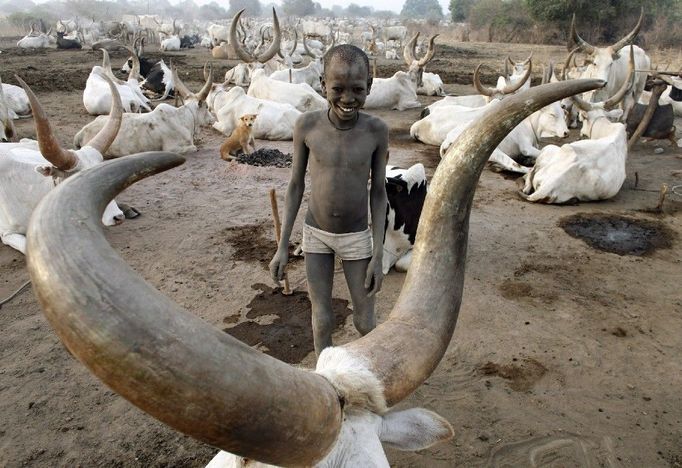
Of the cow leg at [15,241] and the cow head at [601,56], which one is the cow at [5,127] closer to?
the cow leg at [15,241]

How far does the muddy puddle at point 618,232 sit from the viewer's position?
5359 millimetres

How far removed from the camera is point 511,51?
25.6m

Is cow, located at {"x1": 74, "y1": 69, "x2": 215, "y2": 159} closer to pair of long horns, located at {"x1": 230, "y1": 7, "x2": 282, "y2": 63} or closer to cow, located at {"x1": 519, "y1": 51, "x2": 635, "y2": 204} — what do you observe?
pair of long horns, located at {"x1": 230, "y1": 7, "x2": 282, "y2": 63}

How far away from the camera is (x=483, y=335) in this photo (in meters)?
3.87

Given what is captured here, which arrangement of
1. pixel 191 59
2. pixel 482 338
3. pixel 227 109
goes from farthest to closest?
pixel 191 59 → pixel 227 109 → pixel 482 338

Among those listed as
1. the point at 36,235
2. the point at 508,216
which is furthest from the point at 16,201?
the point at 508,216


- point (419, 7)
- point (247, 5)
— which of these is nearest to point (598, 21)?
point (247, 5)

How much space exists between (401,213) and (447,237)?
317 cm

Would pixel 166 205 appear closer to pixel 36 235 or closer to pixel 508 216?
pixel 508 216

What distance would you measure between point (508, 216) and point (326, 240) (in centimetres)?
409

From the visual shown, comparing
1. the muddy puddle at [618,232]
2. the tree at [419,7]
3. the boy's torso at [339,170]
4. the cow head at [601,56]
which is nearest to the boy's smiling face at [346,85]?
the boy's torso at [339,170]

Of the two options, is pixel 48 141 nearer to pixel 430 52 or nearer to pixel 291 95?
pixel 291 95

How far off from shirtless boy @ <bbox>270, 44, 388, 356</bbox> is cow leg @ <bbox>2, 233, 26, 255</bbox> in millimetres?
3636

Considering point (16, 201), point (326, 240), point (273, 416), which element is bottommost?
point (16, 201)
